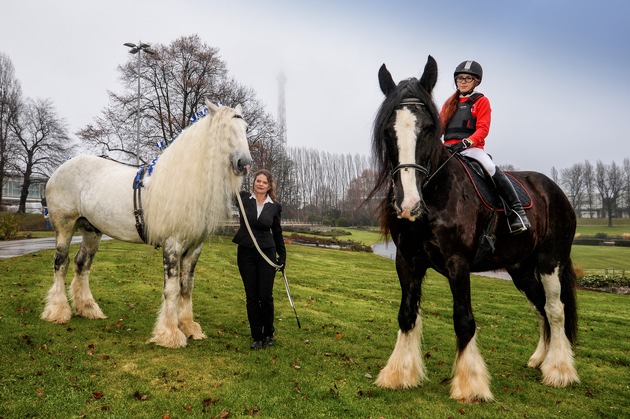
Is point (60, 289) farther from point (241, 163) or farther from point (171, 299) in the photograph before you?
point (241, 163)

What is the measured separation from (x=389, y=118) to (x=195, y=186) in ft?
8.59

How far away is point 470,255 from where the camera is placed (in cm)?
375

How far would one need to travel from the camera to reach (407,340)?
161 inches

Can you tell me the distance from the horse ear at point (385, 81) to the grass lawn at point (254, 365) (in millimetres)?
3070

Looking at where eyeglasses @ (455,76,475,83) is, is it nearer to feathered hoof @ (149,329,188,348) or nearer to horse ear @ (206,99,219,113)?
horse ear @ (206,99,219,113)

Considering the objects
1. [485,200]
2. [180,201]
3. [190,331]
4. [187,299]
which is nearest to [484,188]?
[485,200]

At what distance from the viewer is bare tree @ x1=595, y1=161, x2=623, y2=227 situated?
75.0 meters

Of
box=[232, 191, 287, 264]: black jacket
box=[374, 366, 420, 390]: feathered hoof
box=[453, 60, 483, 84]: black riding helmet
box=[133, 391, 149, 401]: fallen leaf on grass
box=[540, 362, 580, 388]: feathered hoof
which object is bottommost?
box=[540, 362, 580, 388]: feathered hoof

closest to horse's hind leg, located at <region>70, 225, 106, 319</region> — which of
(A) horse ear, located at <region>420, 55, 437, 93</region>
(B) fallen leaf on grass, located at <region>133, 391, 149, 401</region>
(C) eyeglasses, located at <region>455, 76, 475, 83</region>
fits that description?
(B) fallen leaf on grass, located at <region>133, 391, 149, 401</region>

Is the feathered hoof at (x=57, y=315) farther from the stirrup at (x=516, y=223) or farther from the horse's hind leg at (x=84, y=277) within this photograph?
the stirrup at (x=516, y=223)

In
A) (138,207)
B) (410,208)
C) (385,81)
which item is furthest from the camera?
(138,207)

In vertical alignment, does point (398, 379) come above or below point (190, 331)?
below

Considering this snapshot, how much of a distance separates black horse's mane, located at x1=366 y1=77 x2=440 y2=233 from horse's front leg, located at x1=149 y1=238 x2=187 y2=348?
8.84 ft

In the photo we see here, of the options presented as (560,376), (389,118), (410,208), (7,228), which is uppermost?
(389,118)
